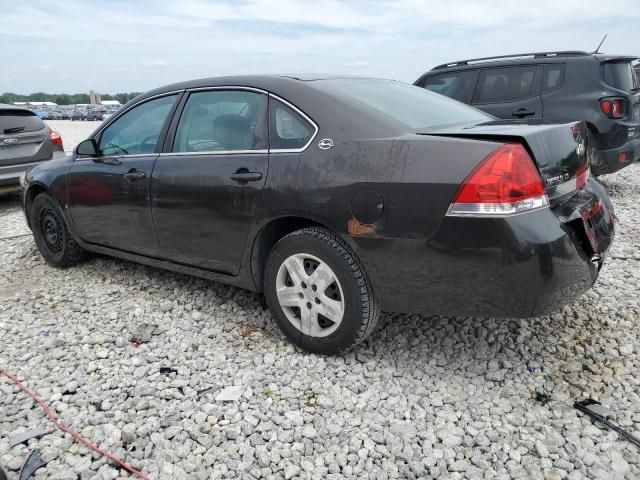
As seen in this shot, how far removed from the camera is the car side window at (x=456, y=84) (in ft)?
23.9

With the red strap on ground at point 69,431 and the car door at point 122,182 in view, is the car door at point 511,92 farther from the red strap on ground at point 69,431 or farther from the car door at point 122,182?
the red strap on ground at point 69,431

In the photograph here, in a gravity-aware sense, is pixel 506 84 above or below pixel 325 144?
above

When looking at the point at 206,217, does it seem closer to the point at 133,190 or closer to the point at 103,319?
the point at 133,190

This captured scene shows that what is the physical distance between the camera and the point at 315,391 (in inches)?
104

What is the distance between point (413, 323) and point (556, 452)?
125 cm

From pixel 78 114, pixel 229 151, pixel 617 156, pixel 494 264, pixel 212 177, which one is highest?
pixel 229 151

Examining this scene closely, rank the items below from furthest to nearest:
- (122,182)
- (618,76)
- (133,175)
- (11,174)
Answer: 1. (11,174)
2. (618,76)
3. (122,182)
4. (133,175)

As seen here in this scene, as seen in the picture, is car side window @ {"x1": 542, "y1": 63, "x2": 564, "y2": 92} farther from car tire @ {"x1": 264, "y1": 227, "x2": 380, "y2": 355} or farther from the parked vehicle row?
the parked vehicle row

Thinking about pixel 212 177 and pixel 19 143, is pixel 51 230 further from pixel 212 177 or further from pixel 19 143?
pixel 19 143

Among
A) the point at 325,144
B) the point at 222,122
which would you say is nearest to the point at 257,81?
the point at 222,122

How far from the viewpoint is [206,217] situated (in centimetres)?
323

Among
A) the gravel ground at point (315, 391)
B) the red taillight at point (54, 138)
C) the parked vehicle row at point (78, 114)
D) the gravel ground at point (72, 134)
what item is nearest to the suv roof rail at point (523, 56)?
the gravel ground at point (315, 391)

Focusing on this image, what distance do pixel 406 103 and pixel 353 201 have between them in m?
0.88

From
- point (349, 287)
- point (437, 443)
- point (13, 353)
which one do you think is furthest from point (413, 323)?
point (13, 353)
